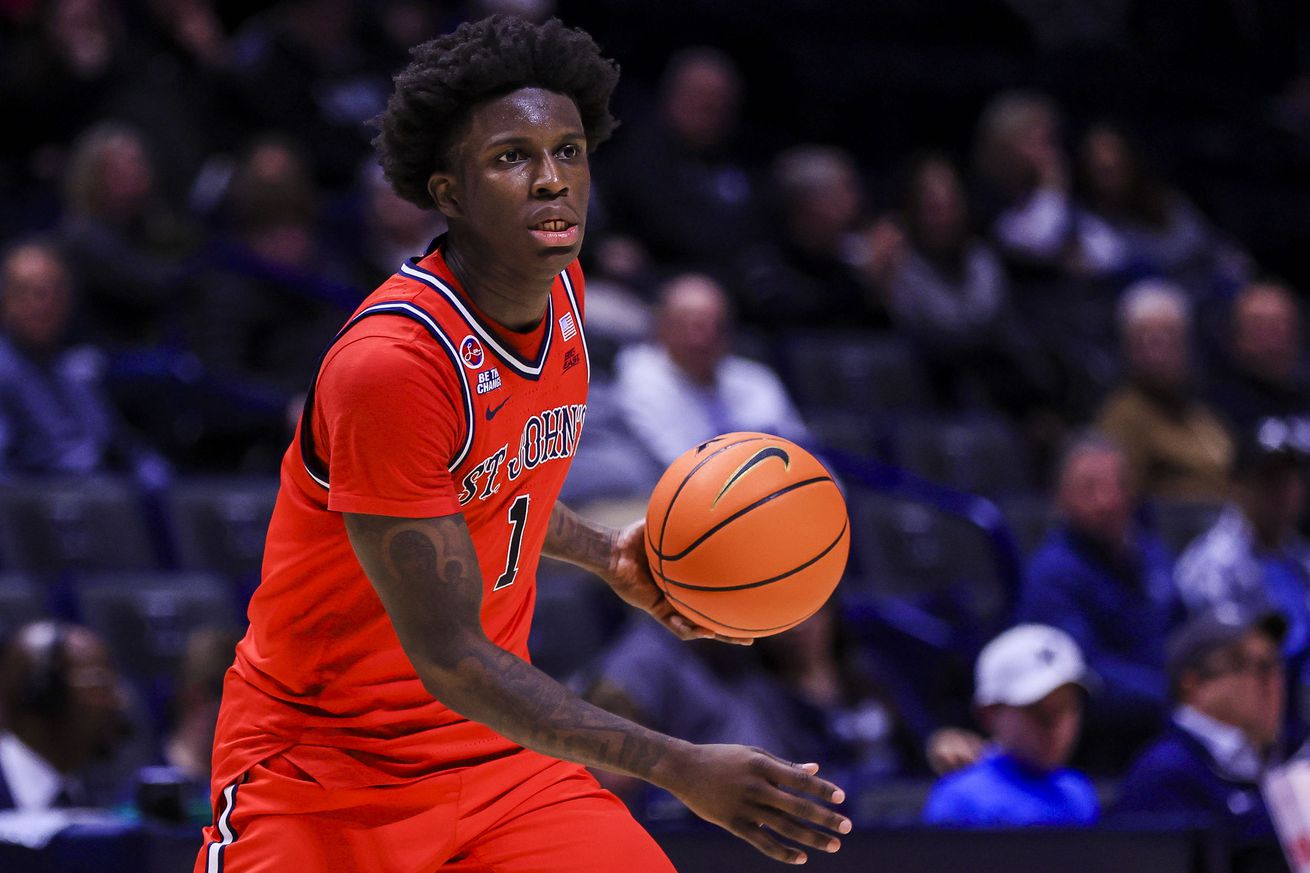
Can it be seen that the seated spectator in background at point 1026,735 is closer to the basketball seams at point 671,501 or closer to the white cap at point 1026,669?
the white cap at point 1026,669

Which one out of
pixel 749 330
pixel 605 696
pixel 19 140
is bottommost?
pixel 749 330

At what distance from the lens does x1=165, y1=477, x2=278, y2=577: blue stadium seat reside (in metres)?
6.46

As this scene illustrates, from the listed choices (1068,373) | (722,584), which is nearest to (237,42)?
(1068,373)

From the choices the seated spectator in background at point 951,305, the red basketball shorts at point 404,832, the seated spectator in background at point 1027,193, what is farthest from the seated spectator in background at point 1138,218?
the red basketball shorts at point 404,832

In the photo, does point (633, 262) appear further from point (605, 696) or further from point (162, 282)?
point (605, 696)

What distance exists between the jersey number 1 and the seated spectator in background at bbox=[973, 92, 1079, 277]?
629 cm

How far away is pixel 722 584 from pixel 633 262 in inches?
209

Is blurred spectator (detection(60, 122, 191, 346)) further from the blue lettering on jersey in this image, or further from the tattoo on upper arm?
the tattoo on upper arm

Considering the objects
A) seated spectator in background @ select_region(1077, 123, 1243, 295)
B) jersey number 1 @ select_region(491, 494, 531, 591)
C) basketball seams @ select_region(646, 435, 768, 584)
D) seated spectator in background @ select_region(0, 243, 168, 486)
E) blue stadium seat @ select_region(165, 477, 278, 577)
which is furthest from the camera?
seated spectator in background @ select_region(1077, 123, 1243, 295)

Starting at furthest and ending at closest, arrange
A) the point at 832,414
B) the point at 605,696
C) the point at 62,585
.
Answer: the point at 832,414
the point at 62,585
the point at 605,696

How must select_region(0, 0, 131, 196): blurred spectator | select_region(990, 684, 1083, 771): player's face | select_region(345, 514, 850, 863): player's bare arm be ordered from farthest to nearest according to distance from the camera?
select_region(0, 0, 131, 196): blurred spectator
select_region(990, 684, 1083, 771): player's face
select_region(345, 514, 850, 863): player's bare arm

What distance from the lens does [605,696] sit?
5180 mm

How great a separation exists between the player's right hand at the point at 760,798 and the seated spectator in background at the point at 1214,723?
2206mm

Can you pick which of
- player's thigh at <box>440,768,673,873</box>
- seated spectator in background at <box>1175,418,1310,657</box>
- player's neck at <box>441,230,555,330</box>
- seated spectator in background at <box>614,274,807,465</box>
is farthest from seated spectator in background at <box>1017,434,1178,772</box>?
player's neck at <box>441,230,555,330</box>
